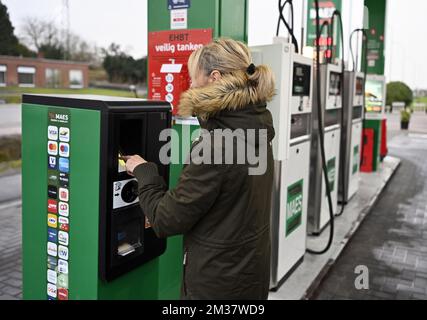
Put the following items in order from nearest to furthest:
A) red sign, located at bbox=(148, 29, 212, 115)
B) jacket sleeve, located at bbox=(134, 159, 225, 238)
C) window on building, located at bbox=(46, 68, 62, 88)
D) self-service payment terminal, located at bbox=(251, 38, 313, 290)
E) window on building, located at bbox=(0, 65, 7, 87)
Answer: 1. jacket sleeve, located at bbox=(134, 159, 225, 238)
2. red sign, located at bbox=(148, 29, 212, 115)
3. self-service payment terminal, located at bbox=(251, 38, 313, 290)
4. window on building, located at bbox=(0, 65, 7, 87)
5. window on building, located at bbox=(46, 68, 62, 88)

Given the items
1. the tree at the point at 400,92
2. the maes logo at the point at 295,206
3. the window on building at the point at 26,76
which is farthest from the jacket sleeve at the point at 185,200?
the tree at the point at 400,92

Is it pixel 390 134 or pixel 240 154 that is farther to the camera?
pixel 390 134

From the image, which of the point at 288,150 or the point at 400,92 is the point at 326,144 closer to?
the point at 288,150

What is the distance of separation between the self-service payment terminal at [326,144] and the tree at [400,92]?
22.1 meters

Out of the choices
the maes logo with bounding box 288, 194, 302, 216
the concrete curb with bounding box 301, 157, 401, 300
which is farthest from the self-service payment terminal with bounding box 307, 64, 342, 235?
the maes logo with bounding box 288, 194, 302, 216

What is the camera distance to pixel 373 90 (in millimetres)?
7953

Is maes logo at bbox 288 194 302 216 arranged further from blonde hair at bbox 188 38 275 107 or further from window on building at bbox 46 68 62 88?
window on building at bbox 46 68 62 88

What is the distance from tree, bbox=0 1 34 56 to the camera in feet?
15.6

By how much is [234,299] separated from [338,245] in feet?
9.45

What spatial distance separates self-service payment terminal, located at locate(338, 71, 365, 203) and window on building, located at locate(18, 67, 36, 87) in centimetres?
407

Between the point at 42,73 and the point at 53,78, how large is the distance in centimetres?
20

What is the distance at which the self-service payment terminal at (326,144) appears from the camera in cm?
418

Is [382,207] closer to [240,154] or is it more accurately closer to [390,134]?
[240,154]
